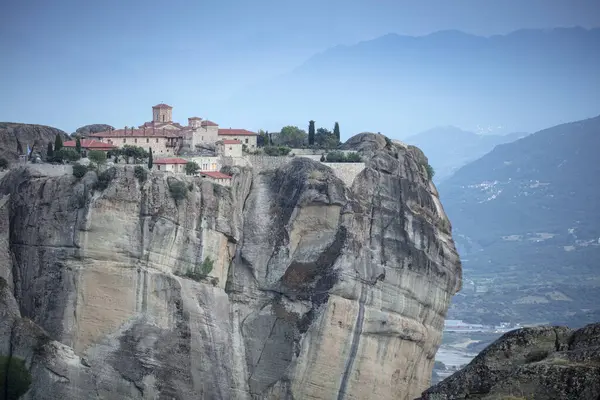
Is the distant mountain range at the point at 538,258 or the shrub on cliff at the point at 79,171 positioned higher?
the shrub on cliff at the point at 79,171

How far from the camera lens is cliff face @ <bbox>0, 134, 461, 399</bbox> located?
57.3 m

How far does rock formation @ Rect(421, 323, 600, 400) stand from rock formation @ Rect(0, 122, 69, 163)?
107ft

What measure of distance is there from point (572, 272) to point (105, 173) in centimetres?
11118

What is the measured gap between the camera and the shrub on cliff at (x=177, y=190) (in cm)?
5881

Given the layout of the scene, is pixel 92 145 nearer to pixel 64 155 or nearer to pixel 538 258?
pixel 64 155

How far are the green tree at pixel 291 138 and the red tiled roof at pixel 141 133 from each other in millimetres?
6721

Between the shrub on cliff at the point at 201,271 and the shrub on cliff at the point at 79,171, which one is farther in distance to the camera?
the shrub on cliff at the point at 201,271

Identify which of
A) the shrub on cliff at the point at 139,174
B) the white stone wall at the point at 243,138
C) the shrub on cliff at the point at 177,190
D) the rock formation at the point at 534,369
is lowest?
the rock formation at the point at 534,369

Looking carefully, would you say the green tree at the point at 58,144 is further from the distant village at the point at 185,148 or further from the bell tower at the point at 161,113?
the bell tower at the point at 161,113

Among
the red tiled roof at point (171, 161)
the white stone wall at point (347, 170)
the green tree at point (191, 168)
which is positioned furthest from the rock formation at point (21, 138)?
the white stone wall at point (347, 170)

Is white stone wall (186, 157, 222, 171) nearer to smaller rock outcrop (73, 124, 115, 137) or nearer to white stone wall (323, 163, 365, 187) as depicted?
white stone wall (323, 163, 365, 187)

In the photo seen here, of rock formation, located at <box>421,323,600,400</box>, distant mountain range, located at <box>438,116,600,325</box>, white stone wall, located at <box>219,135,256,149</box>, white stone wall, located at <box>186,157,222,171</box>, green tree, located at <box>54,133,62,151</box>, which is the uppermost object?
Answer: white stone wall, located at <box>219,135,256,149</box>

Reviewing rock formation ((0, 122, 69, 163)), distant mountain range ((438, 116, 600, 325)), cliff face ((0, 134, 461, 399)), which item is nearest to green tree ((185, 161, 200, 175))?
cliff face ((0, 134, 461, 399))

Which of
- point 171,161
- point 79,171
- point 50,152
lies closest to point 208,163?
point 171,161
